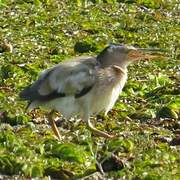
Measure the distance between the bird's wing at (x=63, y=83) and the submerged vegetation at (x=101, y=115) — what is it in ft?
1.50

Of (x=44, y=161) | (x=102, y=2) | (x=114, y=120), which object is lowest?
(x=102, y=2)

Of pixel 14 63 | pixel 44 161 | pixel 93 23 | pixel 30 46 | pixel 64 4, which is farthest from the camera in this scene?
pixel 64 4

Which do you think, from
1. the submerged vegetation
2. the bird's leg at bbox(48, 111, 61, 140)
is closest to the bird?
the bird's leg at bbox(48, 111, 61, 140)

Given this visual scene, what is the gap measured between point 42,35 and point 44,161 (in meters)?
6.13

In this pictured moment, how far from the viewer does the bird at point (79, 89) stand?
30.3ft

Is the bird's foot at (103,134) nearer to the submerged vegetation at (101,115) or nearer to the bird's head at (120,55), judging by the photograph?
the submerged vegetation at (101,115)

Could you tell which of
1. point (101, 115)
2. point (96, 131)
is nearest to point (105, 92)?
point (96, 131)

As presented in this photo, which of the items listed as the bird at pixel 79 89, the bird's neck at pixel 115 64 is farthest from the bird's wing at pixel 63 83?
the bird's neck at pixel 115 64

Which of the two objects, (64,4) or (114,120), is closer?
(114,120)

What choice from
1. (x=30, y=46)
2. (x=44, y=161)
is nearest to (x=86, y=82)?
(x=44, y=161)

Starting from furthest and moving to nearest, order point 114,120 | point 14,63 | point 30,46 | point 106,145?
point 30,46
point 14,63
point 114,120
point 106,145

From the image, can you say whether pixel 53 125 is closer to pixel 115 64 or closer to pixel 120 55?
pixel 115 64

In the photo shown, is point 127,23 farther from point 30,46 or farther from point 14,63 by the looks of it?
point 14,63

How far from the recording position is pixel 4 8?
51.3 feet
